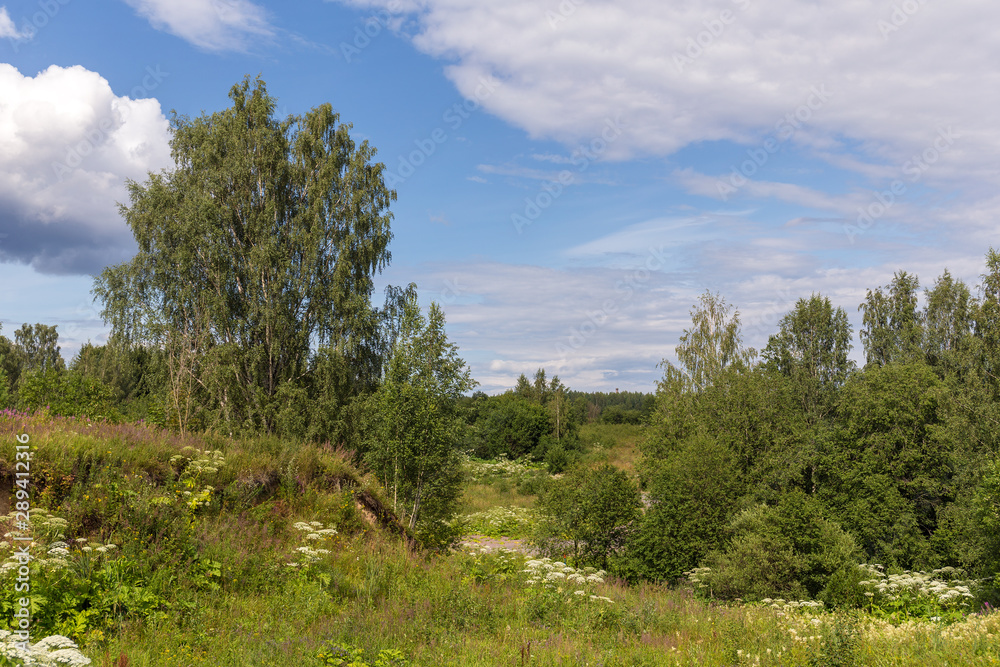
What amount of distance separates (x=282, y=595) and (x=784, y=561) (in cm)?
1527

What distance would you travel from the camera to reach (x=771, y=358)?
3831 cm

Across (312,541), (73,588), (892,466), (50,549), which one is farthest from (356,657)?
(892,466)

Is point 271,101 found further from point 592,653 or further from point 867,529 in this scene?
point 867,529

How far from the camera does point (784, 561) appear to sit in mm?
17250

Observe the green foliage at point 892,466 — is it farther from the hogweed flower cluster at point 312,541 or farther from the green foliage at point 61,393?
the green foliage at point 61,393

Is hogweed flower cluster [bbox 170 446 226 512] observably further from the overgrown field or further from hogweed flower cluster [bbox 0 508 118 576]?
hogweed flower cluster [bbox 0 508 118 576]

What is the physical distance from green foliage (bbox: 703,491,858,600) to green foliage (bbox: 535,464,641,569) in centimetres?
440

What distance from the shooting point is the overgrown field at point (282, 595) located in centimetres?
667

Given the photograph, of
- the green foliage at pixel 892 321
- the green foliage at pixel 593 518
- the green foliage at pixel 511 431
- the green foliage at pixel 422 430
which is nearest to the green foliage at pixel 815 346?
the green foliage at pixel 892 321

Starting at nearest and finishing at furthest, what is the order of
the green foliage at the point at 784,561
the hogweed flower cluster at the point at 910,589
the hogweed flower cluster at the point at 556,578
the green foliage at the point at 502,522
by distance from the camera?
1. the hogweed flower cluster at the point at 556,578
2. the hogweed flower cluster at the point at 910,589
3. the green foliage at the point at 784,561
4. the green foliage at the point at 502,522

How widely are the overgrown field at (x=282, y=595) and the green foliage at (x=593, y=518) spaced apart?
9738mm

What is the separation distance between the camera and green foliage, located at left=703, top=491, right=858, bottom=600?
16.9m

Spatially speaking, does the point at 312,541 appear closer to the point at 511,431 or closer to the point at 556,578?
the point at 556,578

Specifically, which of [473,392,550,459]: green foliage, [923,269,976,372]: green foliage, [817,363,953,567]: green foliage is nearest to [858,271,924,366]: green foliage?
[923,269,976,372]: green foliage
